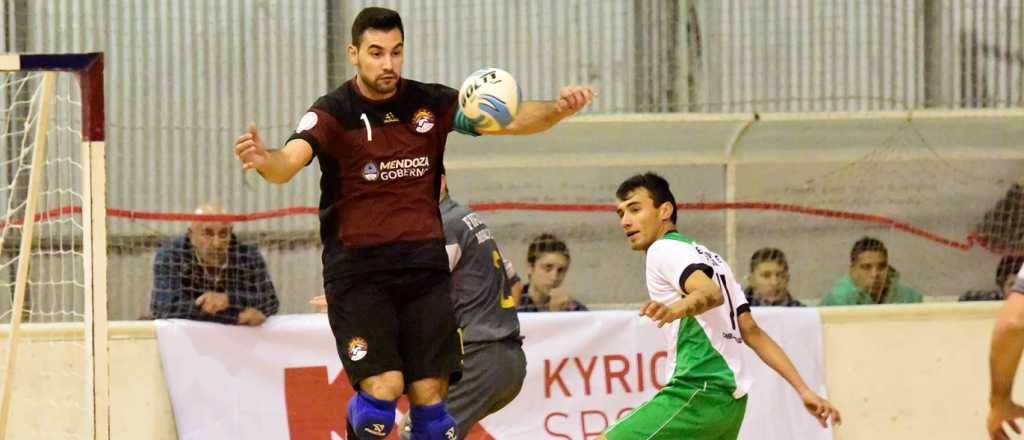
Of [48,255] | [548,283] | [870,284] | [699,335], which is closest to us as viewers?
[699,335]

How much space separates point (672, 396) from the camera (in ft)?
24.7

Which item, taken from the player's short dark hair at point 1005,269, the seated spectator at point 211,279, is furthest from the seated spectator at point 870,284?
the seated spectator at point 211,279

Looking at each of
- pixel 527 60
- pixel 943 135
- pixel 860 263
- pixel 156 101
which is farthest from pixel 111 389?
pixel 943 135

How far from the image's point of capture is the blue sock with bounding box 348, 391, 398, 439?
707 cm

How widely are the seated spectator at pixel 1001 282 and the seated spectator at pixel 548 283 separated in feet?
9.50

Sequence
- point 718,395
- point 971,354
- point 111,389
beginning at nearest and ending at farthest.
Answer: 1. point 718,395
2. point 111,389
3. point 971,354

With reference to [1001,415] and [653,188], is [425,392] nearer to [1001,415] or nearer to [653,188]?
[653,188]

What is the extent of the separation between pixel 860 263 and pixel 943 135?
1.12 metres

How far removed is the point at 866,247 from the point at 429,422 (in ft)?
17.2

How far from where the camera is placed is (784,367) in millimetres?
7539

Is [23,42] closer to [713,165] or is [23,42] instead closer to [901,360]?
[713,165]

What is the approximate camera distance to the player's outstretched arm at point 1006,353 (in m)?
5.23

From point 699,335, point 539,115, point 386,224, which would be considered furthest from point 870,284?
point 386,224

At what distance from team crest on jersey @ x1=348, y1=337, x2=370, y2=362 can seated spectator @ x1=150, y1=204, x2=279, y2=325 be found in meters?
3.55
